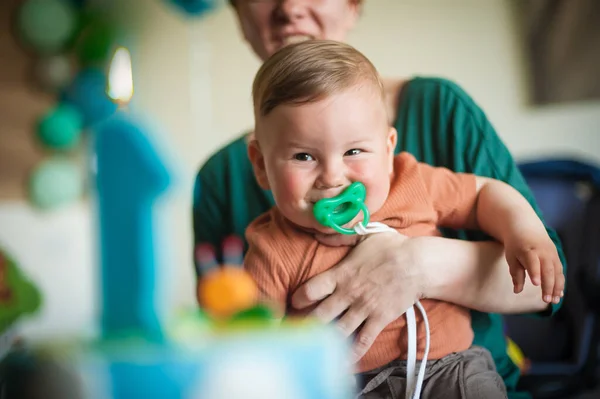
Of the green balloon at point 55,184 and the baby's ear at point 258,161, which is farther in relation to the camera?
the green balloon at point 55,184

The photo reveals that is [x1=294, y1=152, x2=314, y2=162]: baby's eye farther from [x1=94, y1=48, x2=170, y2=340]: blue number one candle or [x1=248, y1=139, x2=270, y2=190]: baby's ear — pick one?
[x1=94, y1=48, x2=170, y2=340]: blue number one candle

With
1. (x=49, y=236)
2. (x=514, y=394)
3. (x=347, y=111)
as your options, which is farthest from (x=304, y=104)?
(x=49, y=236)

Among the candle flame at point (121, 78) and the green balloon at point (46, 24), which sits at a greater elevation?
the green balloon at point (46, 24)

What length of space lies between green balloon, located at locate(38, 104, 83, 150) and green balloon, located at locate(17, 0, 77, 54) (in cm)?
11

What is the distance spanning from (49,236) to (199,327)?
0.73 meters

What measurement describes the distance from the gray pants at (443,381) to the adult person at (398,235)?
0.04m

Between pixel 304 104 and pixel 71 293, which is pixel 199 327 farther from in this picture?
pixel 71 293

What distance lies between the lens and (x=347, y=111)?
0.55 meters

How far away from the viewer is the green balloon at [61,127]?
97cm

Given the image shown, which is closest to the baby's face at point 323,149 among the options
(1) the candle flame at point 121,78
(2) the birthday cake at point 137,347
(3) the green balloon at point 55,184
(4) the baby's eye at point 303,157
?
(4) the baby's eye at point 303,157

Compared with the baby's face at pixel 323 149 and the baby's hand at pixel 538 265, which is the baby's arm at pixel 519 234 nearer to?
the baby's hand at pixel 538 265

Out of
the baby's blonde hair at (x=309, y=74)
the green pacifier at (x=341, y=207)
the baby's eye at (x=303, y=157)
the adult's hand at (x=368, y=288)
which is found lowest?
the adult's hand at (x=368, y=288)

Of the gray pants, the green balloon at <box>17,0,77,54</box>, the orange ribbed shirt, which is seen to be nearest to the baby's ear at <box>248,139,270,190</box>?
the orange ribbed shirt

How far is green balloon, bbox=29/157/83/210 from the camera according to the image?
3.08ft
